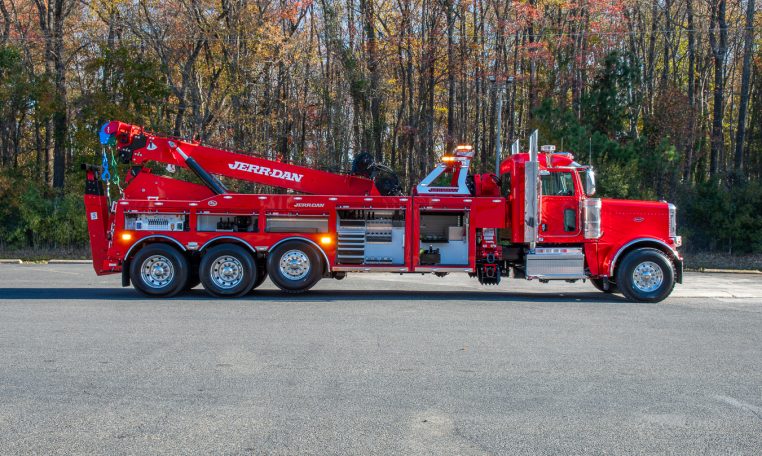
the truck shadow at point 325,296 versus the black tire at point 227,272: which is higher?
the black tire at point 227,272

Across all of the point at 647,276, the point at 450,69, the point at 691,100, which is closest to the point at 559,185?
the point at 647,276

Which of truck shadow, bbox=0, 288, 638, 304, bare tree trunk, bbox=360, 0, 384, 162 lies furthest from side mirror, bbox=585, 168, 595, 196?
bare tree trunk, bbox=360, 0, 384, 162

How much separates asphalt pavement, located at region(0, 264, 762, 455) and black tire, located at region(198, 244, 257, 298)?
0.77 m

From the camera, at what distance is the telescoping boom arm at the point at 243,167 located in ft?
47.3

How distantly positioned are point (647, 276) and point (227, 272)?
7935mm

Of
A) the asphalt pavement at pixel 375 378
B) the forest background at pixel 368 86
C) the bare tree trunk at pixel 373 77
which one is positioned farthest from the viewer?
the bare tree trunk at pixel 373 77

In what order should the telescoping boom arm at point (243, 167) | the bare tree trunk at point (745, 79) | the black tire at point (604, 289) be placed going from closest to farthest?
the telescoping boom arm at point (243, 167)
the black tire at point (604, 289)
the bare tree trunk at point (745, 79)

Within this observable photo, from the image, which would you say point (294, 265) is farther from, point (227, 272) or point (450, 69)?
point (450, 69)

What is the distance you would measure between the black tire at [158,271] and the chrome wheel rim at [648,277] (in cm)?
853

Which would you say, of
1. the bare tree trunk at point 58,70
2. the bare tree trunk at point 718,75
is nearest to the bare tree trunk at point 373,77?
the bare tree trunk at point 58,70

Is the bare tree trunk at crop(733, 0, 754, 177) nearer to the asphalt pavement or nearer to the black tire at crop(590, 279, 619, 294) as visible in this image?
the black tire at crop(590, 279, 619, 294)

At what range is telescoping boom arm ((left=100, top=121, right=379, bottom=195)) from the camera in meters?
14.4

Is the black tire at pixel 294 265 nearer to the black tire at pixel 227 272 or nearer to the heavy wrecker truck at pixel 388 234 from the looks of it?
the heavy wrecker truck at pixel 388 234

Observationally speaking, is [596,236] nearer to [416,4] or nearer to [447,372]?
[447,372]
